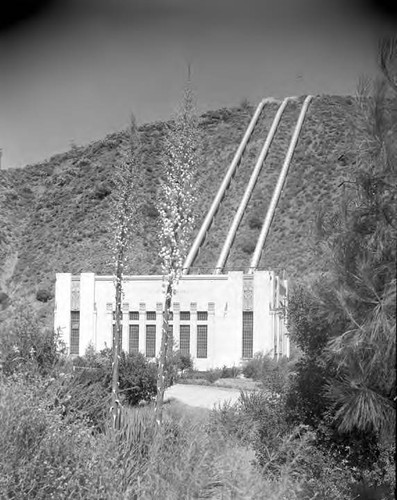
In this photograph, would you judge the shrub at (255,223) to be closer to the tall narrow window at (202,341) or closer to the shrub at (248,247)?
the shrub at (248,247)

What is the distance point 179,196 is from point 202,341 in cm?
2906

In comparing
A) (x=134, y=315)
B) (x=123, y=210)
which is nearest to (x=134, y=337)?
(x=134, y=315)

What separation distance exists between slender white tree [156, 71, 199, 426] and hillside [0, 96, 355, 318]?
41.1 metres

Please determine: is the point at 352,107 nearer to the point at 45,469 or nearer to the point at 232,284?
the point at 45,469

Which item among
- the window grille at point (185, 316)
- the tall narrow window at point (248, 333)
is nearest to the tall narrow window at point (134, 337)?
the window grille at point (185, 316)

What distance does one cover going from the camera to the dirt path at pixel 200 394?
26.3 m

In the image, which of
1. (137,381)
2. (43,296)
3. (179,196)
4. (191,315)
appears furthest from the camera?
(43,296)

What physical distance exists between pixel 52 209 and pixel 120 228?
6258 cm

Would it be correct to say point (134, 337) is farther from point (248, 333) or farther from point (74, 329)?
point (248, 333)

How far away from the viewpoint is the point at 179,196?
47.2 ft

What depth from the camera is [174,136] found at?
14.8 m

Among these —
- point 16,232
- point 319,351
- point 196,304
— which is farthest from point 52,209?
point 319,351

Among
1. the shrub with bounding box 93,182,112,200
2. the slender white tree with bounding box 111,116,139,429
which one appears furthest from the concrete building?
the shrub with bounding box 93,182,112,200

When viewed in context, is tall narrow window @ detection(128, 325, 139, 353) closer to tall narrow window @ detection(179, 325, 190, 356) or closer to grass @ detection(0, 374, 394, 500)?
tall narrow window @ detection(179, 325, 190, 356)
